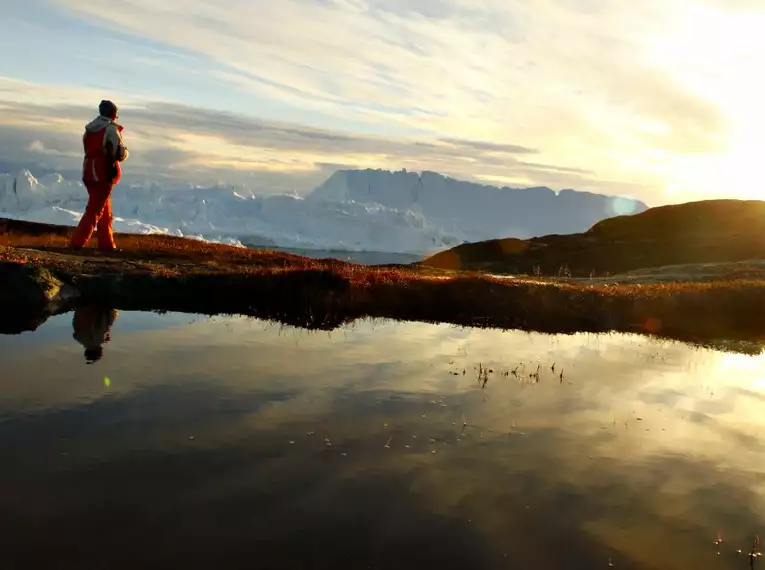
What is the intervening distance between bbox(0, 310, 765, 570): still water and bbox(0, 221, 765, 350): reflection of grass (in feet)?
22.2

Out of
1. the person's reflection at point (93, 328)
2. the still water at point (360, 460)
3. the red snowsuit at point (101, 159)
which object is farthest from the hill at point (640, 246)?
the still water at point (360, 460)

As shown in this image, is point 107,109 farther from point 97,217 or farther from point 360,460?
point 360,460

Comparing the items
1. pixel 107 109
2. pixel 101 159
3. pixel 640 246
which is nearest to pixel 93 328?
pixel 101 159

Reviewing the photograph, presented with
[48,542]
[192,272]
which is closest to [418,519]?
[48,542]

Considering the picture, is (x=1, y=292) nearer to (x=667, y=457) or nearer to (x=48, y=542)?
(x=48, y=542)

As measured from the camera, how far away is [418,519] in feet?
24.6

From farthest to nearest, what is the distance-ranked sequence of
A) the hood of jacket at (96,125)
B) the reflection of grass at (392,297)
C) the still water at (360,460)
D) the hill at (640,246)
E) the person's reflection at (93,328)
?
the hill at (640,246)
the hood of jacket at (96,125)
the reflection of grass at (392,297)
the person's reflection at (93,328)
the still water at (360,460)

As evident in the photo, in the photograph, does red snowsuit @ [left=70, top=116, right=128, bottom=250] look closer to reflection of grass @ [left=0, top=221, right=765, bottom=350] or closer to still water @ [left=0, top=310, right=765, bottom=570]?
reflection of grass @ [left=0, top=221, right=765, bottom=350]

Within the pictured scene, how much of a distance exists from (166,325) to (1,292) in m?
6.49

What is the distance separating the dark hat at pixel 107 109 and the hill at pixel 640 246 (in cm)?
4459

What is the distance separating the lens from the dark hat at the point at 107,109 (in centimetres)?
2764

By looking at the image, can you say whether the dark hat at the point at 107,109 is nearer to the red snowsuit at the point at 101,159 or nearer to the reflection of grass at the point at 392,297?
the red snowsuit at the point at 101,159

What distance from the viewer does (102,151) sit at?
2767cm

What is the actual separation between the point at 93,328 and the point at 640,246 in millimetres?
81773
